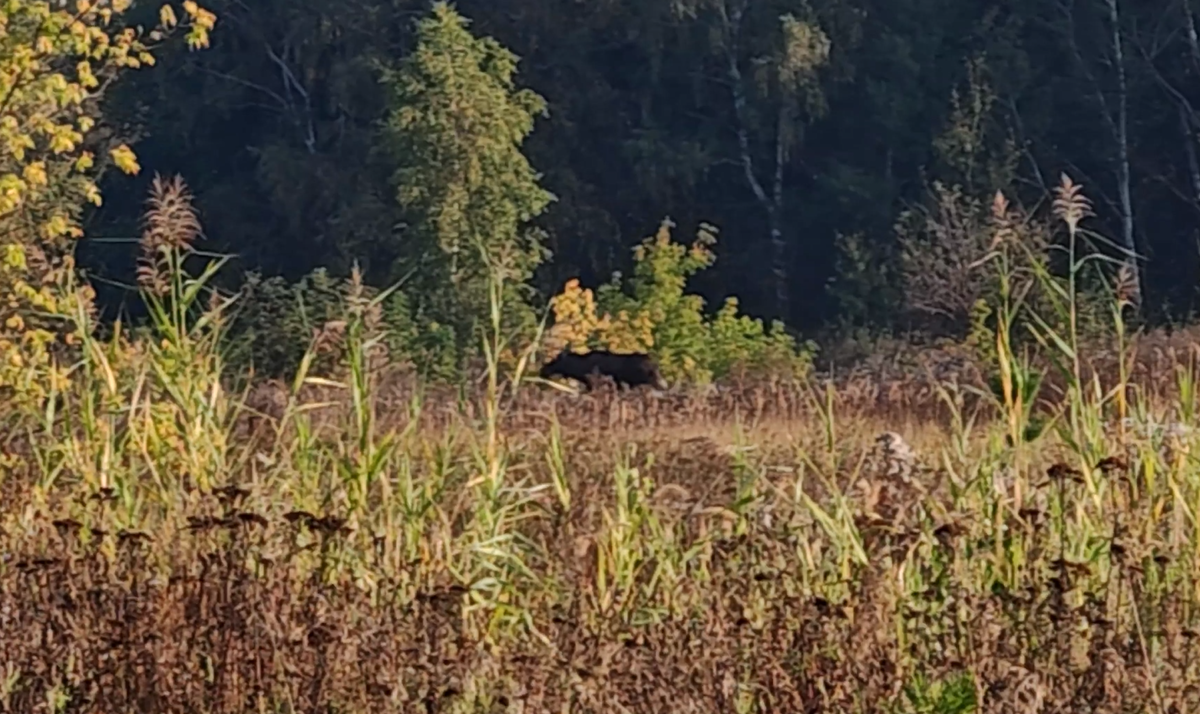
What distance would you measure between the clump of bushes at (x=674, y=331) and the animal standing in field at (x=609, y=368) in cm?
274

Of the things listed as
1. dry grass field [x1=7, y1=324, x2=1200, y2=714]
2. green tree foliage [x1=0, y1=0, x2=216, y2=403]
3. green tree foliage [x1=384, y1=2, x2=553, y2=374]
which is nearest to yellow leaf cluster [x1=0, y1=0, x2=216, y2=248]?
green tree foliage [x1=0, y1=0, x2=216, y2=403]

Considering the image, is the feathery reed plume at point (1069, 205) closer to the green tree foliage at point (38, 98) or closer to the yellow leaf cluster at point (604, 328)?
the green tree foliage at point (38, 98)

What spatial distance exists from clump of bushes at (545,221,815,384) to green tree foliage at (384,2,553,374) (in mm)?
3366

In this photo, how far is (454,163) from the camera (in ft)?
99.3

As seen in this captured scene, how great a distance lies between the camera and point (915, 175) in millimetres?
35000

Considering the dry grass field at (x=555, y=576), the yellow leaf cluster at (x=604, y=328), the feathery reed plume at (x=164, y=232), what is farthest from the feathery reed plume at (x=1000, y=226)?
the yellow leaf cluster at (x=604, y=328)

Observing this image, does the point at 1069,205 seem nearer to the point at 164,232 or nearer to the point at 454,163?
the point at 164,232

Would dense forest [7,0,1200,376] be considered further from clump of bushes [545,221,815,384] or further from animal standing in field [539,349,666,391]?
animal standing in field [539,349,666,391]

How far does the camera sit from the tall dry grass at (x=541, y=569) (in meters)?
3.75

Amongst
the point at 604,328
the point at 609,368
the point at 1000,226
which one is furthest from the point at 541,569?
the point at 604,328

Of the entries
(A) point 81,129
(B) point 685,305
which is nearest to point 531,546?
(A) point 81,129

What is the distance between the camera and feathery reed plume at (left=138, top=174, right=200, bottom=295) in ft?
17.5

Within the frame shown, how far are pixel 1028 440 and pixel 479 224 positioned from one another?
82.1 feet

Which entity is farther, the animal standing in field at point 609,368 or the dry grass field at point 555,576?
the animal standing in field at point 609,368
